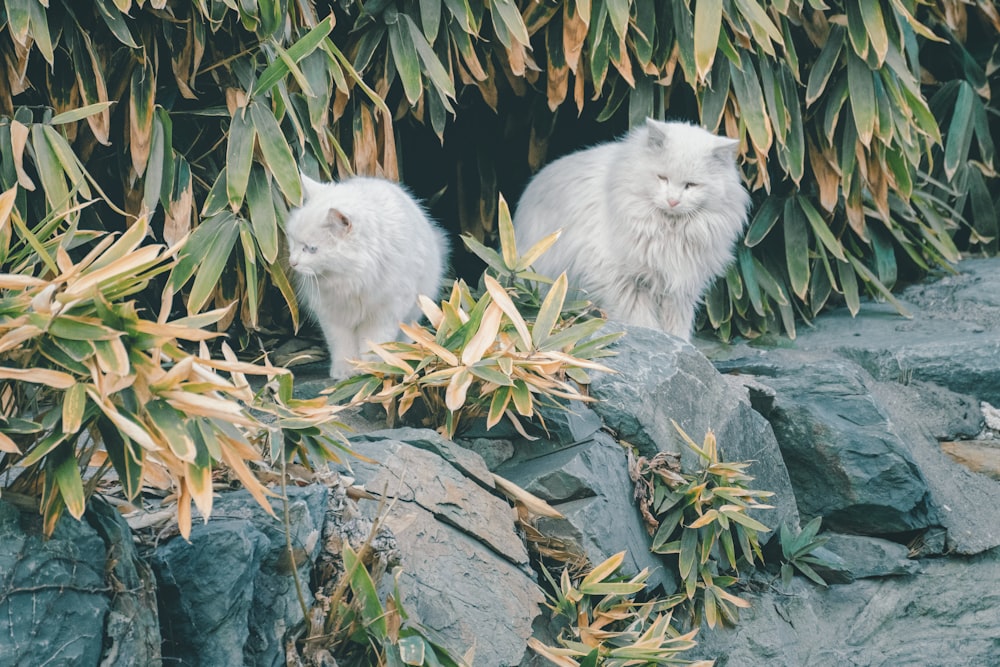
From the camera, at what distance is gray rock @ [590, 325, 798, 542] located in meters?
3.61

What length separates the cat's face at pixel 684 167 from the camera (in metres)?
4.21

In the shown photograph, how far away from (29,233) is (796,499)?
3053mm

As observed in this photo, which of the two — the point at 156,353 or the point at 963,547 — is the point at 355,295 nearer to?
the point at 156,353

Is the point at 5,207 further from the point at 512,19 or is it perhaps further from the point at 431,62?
the point at 512,19

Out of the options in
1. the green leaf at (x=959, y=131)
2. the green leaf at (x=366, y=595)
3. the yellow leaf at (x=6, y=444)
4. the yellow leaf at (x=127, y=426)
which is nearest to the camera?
the yellow leaf at (x=127, y=426)

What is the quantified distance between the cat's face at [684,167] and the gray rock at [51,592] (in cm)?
263

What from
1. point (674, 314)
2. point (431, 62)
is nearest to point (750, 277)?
point (674, 314)

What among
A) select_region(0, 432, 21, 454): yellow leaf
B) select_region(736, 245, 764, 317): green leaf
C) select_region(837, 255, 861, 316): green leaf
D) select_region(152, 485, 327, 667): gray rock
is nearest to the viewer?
select_region(0, 432, 21, 454): yellow leaf

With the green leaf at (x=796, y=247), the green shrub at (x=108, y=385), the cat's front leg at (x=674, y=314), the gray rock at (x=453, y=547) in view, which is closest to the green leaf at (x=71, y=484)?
the green shrub at (x=108, y=385)

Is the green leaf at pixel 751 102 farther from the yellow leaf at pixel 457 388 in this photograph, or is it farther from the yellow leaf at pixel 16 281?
the yellow leaf at pixel 16 281

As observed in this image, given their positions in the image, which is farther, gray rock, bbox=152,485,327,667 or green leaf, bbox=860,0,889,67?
green leaf, bbox=860,0,889,67

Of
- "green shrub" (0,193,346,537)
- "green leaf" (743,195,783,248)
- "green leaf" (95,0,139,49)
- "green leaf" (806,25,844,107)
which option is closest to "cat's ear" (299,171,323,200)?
"green leaf" (95,0,139,49)

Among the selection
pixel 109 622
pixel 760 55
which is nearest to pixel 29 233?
pixel 109 622

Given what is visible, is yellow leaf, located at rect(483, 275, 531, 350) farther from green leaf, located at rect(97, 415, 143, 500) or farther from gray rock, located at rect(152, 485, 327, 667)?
green leaf, located at rect(97, 415, 143, 500)
